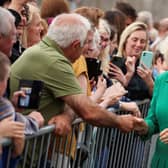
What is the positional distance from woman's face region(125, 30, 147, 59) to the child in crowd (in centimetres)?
357

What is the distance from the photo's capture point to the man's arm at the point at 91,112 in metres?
5.05

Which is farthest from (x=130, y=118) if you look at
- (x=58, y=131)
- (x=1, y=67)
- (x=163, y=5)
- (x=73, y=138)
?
(x=163, y=5)

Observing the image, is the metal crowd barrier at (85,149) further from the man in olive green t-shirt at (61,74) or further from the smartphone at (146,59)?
the smartphone at (146,59)

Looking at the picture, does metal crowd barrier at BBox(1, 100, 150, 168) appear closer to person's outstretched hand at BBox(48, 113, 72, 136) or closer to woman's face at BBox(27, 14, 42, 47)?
person's outstretched hand at BBox(48, 113, 72, 136)

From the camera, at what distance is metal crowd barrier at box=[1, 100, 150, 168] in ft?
16.1

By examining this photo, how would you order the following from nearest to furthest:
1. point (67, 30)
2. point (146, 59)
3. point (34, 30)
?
point (67, 30) → point (34, 30) → point (146, 59)

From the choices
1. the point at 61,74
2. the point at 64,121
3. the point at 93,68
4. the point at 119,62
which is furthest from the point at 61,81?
the point at 119,62

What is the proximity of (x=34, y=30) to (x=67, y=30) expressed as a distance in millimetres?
1479

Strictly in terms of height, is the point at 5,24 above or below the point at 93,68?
above

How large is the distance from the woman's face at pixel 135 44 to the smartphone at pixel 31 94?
3459 mm

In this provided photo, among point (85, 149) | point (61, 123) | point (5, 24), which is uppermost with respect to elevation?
point (5, 24)

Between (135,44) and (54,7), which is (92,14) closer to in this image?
(135,44)

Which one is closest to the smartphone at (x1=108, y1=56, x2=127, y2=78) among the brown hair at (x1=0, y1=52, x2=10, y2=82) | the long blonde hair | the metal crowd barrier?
the long blonde hair

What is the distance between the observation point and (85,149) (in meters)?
5.75
